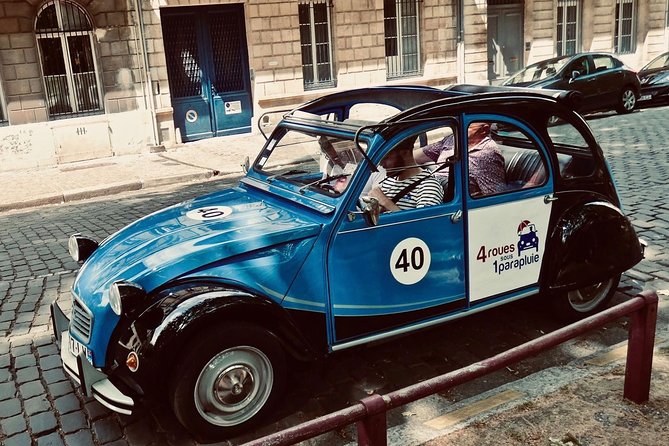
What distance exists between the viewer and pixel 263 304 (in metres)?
3.65

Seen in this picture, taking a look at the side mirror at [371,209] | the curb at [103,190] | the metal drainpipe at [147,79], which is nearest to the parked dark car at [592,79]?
the curb at [103,190]

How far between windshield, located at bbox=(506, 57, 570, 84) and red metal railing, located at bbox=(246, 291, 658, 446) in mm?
12743

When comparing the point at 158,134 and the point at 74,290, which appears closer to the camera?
the point at 74,290

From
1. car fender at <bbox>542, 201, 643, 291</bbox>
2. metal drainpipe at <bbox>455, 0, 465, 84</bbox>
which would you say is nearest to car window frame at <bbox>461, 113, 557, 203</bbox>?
car fender at <bbox>542, 201, 643, 291</bbox>

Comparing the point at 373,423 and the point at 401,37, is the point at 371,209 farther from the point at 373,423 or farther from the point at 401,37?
the point at 401,37

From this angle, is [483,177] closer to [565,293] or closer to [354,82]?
[565,293]

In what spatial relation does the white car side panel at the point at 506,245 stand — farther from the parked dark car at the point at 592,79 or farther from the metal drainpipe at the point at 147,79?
the metal drainpipe at the point at 147,79

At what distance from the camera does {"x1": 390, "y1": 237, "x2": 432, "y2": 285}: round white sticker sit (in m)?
4.08

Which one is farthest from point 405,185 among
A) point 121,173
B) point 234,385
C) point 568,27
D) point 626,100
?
point 568,27

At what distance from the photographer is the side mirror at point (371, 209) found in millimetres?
3818

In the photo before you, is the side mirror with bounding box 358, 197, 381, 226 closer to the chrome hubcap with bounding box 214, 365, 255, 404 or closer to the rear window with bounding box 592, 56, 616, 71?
the chrome hubcap with bounding box 214, 365, 255, 404

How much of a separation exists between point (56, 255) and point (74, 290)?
11.5 ft

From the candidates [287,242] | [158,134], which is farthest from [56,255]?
[158,134]

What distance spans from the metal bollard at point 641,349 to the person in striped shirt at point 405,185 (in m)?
1.33
